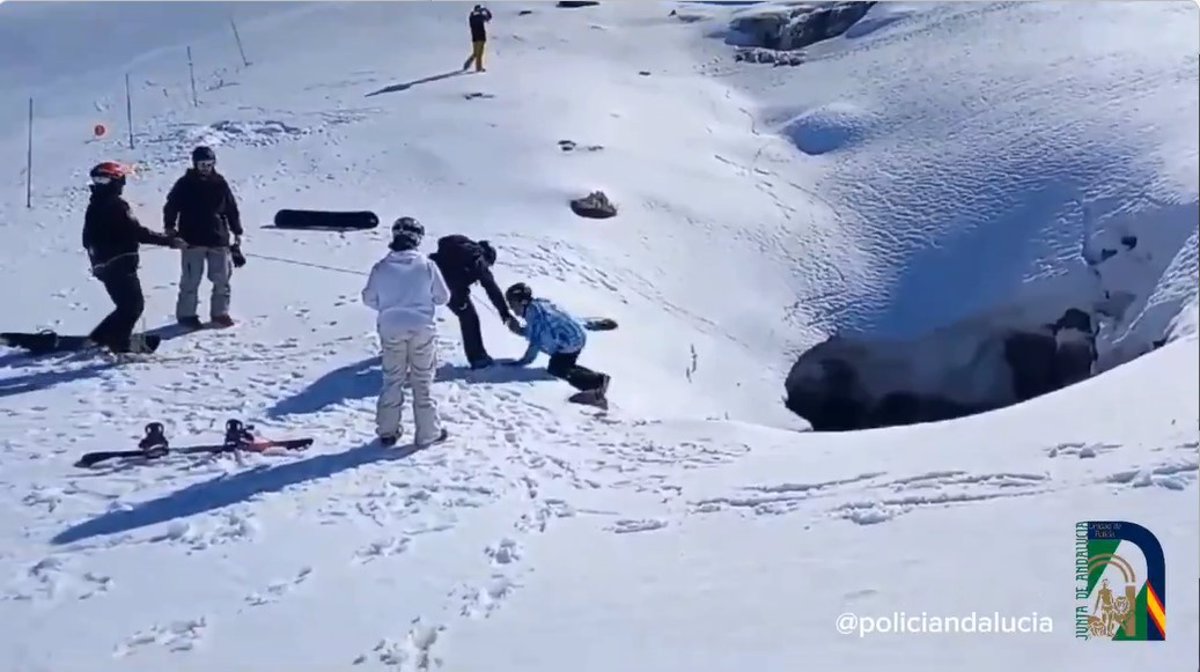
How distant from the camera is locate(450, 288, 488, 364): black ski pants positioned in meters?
13.1

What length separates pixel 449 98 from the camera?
27938 mm

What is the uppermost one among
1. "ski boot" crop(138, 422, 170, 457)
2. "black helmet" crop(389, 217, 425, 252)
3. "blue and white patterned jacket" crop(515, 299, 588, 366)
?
"black helmet" crop(389, 217, 425, 252)

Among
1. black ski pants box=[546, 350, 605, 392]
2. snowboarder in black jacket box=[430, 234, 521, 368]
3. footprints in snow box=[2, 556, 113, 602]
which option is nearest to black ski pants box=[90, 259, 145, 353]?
snowboarder in black jacket box=[430, 234, 521, 368]

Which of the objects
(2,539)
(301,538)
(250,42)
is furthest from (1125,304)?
(250,42)

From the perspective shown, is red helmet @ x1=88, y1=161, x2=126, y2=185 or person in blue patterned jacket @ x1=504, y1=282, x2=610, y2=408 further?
person in blue patterned jacket @ x1=504, y1=282, x2=610, y2=408

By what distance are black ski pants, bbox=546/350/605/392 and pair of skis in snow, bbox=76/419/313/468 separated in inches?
123

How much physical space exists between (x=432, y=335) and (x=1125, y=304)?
11.0m

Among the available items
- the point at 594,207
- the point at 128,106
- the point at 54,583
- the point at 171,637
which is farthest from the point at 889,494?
the point at 128,106

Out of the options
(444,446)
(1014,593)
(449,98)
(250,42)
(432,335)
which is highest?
(250,42)

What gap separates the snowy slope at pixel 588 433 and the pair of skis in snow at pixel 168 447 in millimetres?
175

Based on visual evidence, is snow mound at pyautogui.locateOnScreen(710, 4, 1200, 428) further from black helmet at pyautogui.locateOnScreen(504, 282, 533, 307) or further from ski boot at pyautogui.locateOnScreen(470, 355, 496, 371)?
ski boot at pyautogui.locateOnScreen(470, 355, 496, 371)

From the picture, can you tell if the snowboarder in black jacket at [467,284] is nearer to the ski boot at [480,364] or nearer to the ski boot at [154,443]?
the ski boot at [480,364]

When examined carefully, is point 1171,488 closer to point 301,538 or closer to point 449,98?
point 301,538

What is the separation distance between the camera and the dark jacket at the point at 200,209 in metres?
13.5
